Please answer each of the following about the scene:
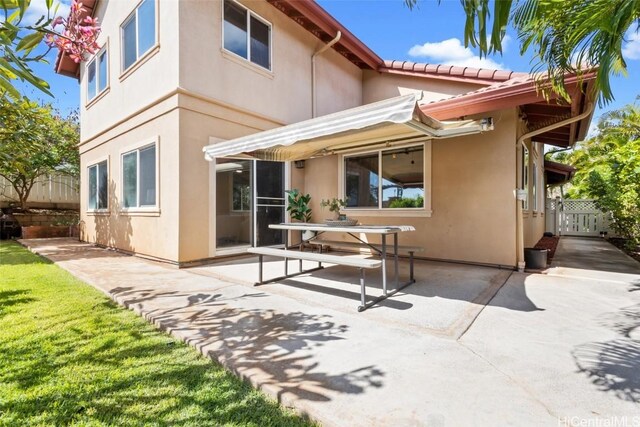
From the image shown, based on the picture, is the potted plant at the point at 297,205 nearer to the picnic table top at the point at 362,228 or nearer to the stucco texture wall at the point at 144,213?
the picnic table top at the point at 362,228

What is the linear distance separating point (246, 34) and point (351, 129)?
633 cm

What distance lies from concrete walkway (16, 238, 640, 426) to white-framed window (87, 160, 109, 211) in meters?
7.60

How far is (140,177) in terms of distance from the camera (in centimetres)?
930

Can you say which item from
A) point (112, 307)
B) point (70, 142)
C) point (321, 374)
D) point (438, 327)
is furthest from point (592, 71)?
point (70, 142)

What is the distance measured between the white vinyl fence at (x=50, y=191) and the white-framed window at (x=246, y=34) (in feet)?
47.9

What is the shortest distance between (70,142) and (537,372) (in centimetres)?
2127

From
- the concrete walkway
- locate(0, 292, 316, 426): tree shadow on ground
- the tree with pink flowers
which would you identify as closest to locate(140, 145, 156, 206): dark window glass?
the concrete walkway

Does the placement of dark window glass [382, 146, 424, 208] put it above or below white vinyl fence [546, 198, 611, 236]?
above

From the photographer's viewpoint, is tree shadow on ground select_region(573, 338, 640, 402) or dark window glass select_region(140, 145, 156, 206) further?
dark window glass select_region(140, 145, 156, 206)

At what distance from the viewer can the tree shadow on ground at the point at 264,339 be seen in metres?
2.69

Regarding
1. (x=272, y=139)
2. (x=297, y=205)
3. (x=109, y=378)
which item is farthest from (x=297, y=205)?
(x=109, y=378)

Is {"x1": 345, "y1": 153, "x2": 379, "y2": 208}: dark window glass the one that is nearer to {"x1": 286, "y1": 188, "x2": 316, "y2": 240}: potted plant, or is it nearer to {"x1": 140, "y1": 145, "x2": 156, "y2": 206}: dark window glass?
{"x1": 286, "y1": 188, "x2": 316, "y2": 240}: potted plant

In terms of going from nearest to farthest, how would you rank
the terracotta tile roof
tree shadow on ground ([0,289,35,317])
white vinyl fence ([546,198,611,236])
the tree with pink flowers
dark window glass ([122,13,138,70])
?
the tree with pink flowers
tree shadow on ground ([0,289,35,317])
the terracotta tile roof
dark window glass ([122,13,138,70])
white vinyl fence ([546,198,611,236])

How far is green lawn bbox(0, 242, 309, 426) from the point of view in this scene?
232 cm
